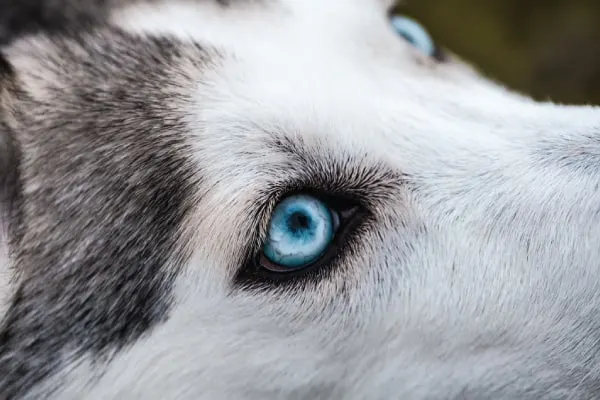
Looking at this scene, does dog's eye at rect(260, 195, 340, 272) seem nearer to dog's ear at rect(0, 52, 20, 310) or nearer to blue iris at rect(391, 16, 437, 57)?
dog's ear at rect(0, 52, 20, 310)

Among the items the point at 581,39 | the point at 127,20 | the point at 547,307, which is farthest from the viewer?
the point at 581,39

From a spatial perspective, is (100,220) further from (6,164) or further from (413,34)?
(413,34)

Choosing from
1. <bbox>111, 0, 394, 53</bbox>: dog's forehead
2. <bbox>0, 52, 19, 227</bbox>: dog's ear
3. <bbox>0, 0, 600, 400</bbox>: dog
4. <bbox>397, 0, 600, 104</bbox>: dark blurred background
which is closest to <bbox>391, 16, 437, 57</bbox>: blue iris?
<bbox>111, 0, 394, 53</bbox>: dog's forehead

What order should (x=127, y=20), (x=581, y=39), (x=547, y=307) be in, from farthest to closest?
(x=581, y=39)
(x=127, y=20)
(x=547, y=307)

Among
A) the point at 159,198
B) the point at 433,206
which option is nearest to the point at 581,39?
the point at 433,206

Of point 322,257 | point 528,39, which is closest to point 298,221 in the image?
point 322,257

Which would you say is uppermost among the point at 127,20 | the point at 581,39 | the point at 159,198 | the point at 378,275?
the point at 581,39

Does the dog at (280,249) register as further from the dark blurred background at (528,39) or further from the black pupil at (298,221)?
the dark blurred background at (528,39)

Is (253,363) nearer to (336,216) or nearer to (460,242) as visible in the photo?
(336,216)
